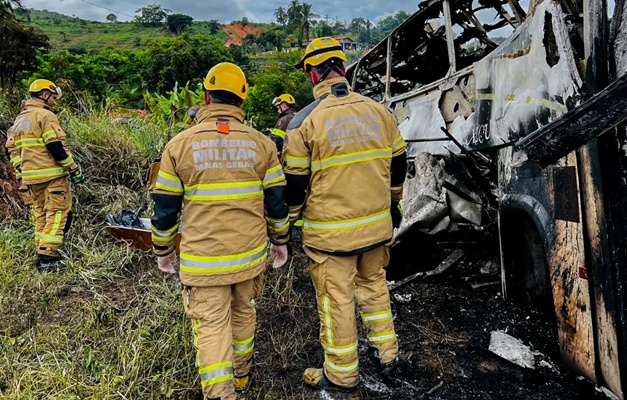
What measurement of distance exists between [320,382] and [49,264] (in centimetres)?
313

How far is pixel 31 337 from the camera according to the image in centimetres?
276

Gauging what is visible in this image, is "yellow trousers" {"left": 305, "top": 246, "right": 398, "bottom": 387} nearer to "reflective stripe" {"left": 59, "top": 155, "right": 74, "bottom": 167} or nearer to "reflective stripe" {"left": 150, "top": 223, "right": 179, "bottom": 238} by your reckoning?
"reflective stripe" {"left": 150, "top": 223, "right": 179, "bottom": 238}

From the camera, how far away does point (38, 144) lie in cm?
405

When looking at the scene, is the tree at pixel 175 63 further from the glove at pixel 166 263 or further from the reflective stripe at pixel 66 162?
Answer: the glove at pixel 166 263

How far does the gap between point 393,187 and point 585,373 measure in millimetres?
1295

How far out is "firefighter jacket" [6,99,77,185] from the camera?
13.2 ft

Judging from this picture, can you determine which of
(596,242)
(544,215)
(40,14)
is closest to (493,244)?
(544,215)

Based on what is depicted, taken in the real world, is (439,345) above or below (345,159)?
below

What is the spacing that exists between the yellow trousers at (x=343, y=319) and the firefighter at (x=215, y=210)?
14.7 inches

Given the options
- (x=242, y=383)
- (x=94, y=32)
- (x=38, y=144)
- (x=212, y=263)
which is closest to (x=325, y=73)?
(x=212, y=263)

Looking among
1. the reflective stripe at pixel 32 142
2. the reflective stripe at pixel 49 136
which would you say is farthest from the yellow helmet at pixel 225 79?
the reflective stripe at pixel 32 142

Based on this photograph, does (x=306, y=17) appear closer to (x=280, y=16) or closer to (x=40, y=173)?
(x=280, y=16)

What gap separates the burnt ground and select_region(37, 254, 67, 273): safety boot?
211 centimetres

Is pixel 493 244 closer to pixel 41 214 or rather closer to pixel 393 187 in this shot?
pixel 393 187
